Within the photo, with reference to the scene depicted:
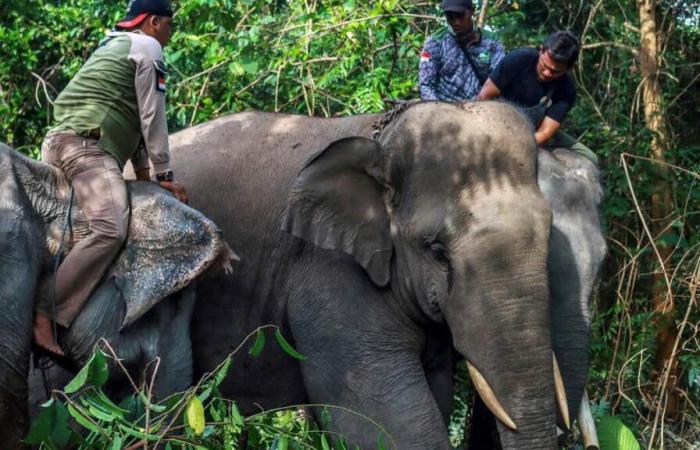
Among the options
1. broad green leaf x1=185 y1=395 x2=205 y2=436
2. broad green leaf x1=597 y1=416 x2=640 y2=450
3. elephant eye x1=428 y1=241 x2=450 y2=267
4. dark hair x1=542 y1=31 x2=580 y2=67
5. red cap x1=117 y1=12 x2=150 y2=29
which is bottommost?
broad green leaf x1=597 y1=416 x2=640 y2=450

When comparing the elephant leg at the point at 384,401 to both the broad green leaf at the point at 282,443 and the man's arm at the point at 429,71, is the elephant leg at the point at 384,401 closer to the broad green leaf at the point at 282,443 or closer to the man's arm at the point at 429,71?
the broad green leaf at the point at 282,443

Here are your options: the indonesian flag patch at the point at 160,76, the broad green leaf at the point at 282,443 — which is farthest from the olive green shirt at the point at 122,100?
the broad green leaf at the point at 282,443

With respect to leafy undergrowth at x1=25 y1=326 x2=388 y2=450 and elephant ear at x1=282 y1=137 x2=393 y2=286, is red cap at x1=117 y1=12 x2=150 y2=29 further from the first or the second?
leafy undergrowth at x1=25 y1=326 x2=388 y2=450

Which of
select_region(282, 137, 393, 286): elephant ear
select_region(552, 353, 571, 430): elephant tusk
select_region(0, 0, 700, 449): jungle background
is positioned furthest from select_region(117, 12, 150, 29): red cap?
select_region(552, 353, 571, 430): elephant tusk

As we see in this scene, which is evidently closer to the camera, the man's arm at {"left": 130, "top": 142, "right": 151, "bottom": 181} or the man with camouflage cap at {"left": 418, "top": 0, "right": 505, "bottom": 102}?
the man's arm at {"left": 130, "top": 142, "right": 151, "bottom": 181}

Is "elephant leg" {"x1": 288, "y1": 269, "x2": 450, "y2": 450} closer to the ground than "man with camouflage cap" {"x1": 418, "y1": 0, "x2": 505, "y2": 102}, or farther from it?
closer to the ground

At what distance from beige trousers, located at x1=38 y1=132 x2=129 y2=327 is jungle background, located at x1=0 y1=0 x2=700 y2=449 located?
2.26 meters

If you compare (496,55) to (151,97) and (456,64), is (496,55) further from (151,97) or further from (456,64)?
(151,97)

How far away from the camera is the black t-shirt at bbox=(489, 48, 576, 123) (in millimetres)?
6484

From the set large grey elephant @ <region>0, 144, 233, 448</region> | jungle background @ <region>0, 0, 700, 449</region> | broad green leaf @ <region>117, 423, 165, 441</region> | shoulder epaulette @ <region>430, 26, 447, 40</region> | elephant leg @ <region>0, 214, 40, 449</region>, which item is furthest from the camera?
jungle background @ <region>0, 0, 700, 449</region>

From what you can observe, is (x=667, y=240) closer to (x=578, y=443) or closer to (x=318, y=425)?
(x=578, y=443)

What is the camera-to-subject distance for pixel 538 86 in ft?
21.4

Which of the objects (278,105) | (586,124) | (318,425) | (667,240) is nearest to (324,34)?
(278,105)

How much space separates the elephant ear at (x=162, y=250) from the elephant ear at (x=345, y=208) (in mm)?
455
